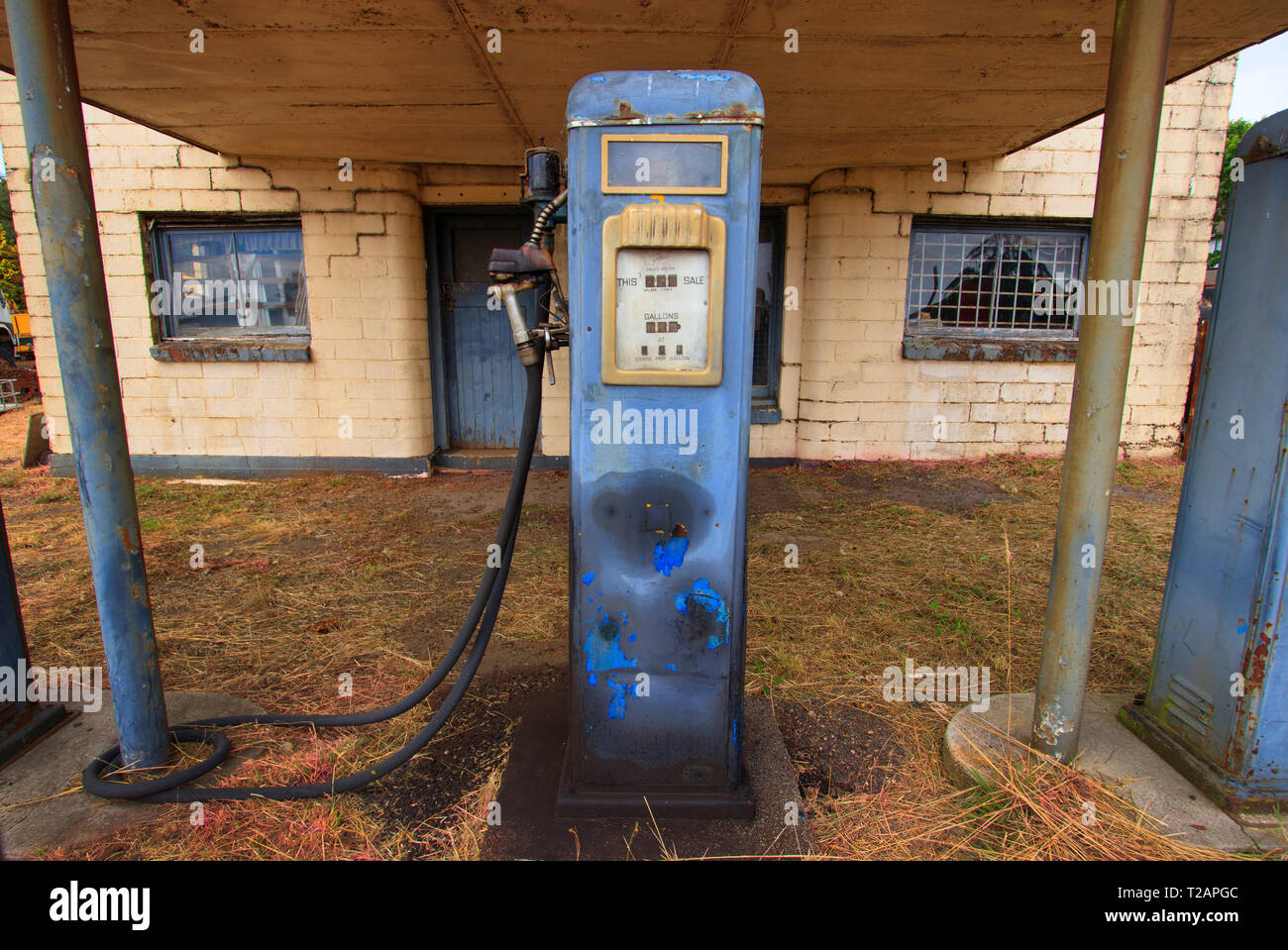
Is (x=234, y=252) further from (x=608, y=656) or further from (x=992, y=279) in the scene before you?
(x=992, y=279)

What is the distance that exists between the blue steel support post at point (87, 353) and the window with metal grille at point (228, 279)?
4674 mm

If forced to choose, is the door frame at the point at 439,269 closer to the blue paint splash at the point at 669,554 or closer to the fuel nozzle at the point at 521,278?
the fuel nozzle at the point at 521,278

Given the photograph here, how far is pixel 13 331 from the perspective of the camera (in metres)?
12.4

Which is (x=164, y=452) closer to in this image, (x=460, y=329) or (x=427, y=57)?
(x=460, y=329)

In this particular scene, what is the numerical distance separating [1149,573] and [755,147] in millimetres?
3991

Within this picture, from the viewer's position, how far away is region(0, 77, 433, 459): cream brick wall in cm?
605

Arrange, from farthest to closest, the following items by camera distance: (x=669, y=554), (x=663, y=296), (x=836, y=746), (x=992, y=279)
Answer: (x=992, y=279), (x=836, y=746), (x=669, y=554), (x=663, y=296)

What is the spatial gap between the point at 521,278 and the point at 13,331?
593 inches

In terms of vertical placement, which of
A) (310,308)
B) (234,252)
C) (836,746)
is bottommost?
(836,746)

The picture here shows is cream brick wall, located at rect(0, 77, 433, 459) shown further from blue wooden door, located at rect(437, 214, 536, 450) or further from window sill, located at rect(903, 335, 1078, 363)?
window sill, located at rect(903, 335, 1078, 363)

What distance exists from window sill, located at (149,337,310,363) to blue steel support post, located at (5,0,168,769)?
444 centimetres

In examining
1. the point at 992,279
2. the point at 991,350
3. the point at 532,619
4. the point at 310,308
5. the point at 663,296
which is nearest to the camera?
the point at 663,296

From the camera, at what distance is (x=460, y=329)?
6820 mm

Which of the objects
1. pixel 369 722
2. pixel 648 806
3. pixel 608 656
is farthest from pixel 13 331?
pixel 648 806
